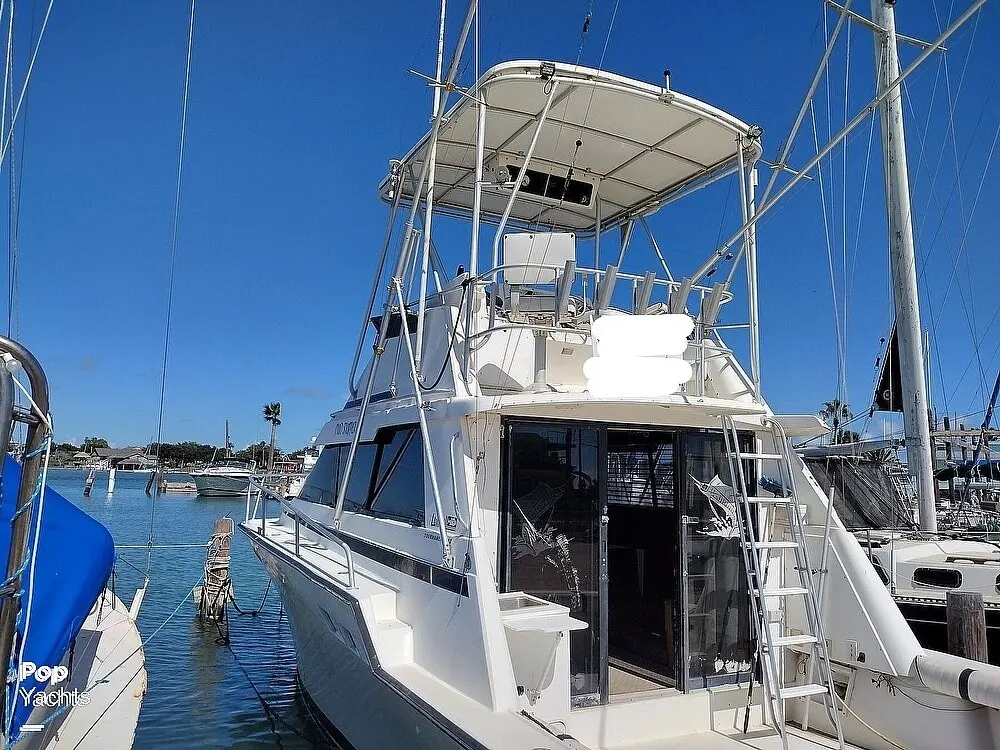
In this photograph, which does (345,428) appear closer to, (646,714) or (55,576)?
(646,714)

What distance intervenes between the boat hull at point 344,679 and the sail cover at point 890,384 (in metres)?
10.7

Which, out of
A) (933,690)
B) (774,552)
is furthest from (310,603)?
(933,690)

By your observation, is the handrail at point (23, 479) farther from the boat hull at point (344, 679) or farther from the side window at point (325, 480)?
the side window at point (325, 480)

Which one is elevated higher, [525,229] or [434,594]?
[525,229]

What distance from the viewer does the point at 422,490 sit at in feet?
18.0

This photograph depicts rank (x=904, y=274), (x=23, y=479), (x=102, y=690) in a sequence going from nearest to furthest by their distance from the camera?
(x=23, y=479)
(x=102, y=690)
(x=904, y=274)

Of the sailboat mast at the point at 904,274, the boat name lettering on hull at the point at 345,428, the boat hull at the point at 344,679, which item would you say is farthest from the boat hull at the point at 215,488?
the sailboat mast at the point at 904,274

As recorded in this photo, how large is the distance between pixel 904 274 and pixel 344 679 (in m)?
10.9

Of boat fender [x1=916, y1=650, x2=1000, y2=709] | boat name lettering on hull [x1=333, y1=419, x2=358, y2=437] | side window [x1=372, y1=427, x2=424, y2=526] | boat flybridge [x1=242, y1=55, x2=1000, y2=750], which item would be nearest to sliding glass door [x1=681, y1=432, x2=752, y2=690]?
boat flybridge [x1=242, y1=55, x2=1000, y2=750]

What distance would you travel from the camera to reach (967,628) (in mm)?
6762

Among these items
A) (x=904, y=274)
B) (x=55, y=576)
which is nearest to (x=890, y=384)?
(x=904, y=274)

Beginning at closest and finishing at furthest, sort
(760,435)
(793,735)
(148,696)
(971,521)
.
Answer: (793,735) → (760,435) → (148,696) → (971,521)

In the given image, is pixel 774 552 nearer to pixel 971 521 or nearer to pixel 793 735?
pixel 793 735

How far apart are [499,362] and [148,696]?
22.1ft
